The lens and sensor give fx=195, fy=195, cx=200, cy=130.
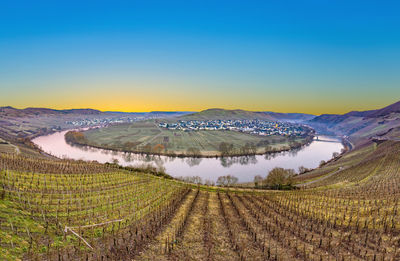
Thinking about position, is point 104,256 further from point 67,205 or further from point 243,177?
A: point 243,177

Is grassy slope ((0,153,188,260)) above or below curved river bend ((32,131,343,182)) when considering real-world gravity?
above

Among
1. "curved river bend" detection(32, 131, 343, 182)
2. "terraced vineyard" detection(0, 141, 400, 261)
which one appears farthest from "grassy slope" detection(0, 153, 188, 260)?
"curved river bend" detection(32, 131, 343, 182)

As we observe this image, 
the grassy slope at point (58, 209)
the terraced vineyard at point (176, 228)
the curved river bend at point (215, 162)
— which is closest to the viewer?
the grassy slope at point (58, 209)

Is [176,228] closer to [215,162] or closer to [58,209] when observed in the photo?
[58,209]

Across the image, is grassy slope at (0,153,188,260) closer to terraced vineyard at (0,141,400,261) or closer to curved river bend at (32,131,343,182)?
terraced vineyard at (0,141,400,261)

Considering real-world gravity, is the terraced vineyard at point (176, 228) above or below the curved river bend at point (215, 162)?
above

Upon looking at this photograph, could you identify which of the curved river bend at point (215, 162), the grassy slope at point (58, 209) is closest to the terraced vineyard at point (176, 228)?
the grassy slope at point (58, 209)

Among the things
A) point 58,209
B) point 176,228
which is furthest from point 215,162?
point 58,209

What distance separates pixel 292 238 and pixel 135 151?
98.7m

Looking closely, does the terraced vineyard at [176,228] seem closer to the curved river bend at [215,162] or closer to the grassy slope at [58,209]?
the grassy slope at [58,209]

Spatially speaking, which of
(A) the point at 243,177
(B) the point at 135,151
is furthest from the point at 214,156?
(B) the point at 135,151

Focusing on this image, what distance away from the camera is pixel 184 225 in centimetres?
1658

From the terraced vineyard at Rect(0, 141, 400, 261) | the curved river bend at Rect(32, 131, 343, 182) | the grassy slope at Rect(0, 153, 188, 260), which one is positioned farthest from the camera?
the curved river bend at Rect(32, 131, 343, 182)

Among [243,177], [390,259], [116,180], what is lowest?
[243,177]
